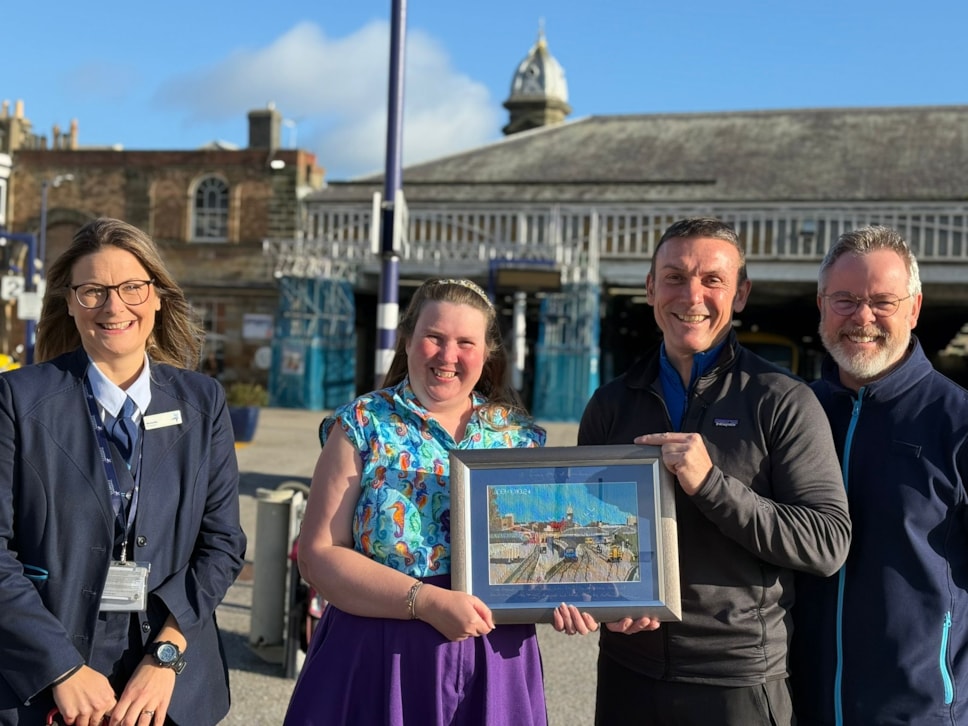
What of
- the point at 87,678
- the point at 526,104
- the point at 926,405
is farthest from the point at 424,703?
the point at 526,104

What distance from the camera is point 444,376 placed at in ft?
9.26

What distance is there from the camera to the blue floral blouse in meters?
2.74

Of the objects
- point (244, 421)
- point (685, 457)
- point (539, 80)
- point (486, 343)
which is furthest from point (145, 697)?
point (539, 80)

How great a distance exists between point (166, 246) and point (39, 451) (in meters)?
31.6

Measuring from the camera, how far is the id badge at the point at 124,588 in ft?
8.62

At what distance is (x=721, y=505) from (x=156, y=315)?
174 cm

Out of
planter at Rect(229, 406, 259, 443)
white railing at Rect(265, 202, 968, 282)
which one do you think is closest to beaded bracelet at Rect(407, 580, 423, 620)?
planter at Rect(229, 406, 259, 443)

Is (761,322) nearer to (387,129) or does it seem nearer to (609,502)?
(387,129)

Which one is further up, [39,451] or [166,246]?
[166,246]

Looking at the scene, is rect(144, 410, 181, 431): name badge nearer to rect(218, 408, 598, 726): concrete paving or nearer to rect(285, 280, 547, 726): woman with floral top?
rect(285, 280, 547, 726): woman with floral top

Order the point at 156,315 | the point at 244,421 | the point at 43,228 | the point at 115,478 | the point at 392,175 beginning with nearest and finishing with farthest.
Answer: the point at 115,478
the point at 156,315
the point at 392,175
the point at 244,421
the point at 43,228

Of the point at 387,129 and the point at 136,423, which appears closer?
the point at 136,423

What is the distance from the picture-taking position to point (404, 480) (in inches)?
109

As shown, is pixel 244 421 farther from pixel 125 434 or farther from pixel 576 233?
pixel 125 434
